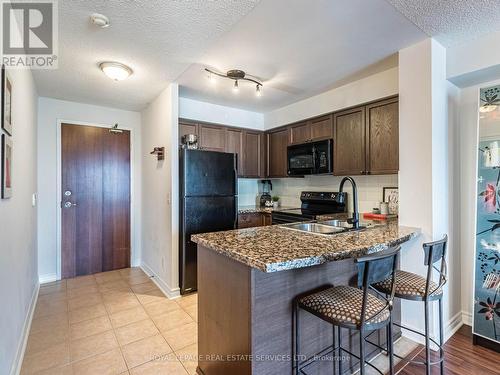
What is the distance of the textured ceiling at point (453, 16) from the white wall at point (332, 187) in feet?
4.59

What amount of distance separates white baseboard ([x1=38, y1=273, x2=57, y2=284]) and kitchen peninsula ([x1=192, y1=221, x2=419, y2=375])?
9.65 ft

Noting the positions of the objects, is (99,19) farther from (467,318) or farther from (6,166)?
(467,318)

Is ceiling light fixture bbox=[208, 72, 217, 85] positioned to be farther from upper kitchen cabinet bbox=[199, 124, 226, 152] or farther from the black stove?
the black stove

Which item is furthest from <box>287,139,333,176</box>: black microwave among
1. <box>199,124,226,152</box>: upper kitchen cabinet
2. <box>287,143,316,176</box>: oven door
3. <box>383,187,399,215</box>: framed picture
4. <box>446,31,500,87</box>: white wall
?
<box>446,31,500,87</box>: white wall

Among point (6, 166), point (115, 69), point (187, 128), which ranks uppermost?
point (115, 69)

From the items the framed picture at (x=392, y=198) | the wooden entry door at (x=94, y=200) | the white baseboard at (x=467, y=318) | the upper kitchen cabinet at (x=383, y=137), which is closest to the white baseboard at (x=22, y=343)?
the wooden entry door at (x=94, y=200)

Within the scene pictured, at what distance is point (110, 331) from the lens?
2.36 meters

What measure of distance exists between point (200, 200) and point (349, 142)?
187 cm

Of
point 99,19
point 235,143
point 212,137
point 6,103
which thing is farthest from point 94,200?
point 99,19

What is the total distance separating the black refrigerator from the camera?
120 inches

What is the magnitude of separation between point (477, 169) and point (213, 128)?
2965mm

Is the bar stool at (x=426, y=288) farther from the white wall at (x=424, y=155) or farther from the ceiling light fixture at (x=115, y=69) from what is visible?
the ceiling light fixture at (x=115, y=69)

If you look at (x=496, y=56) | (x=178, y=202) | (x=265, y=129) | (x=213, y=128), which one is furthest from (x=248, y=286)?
(x=265, y=129)

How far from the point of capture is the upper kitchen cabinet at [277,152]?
400 centimetres
